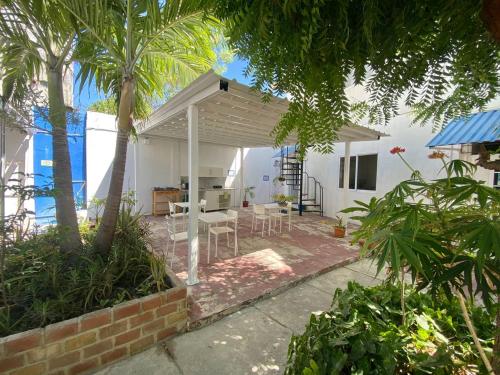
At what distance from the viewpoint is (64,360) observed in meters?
1.90

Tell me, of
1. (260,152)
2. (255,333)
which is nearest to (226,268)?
(255,333)

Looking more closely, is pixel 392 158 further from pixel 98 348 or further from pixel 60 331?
pixel 60 331

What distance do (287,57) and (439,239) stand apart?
0.97 m

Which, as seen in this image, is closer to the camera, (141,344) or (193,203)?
(141,344)

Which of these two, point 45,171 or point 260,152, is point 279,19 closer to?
point 45,171

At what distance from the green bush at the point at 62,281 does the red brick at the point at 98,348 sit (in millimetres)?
303

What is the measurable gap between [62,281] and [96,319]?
0.58 metres

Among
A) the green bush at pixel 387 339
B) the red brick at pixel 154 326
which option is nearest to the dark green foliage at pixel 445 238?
the green bush at pixel 387 339

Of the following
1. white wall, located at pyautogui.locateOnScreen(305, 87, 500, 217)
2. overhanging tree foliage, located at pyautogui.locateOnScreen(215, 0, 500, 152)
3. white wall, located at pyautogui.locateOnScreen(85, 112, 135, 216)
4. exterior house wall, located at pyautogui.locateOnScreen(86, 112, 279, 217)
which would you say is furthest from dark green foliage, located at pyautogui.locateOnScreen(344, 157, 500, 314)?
white wall, located at pyautogui.locateOnScreen(85, 112, 135, 216)

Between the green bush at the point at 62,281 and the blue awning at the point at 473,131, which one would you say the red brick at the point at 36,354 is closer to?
the green bush at the point at 62,281

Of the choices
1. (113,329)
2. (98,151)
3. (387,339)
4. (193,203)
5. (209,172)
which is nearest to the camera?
(387,339)

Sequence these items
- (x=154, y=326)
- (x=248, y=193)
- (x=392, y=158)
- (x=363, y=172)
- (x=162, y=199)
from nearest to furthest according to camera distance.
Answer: (x=154, y=326)
(x=392, y=158)
(x=363, y=172)
(x=162, y=199)
(x=248, y=193)

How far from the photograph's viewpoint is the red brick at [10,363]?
1684 millimetres

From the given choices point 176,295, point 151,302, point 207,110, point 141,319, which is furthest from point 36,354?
point 207,110
